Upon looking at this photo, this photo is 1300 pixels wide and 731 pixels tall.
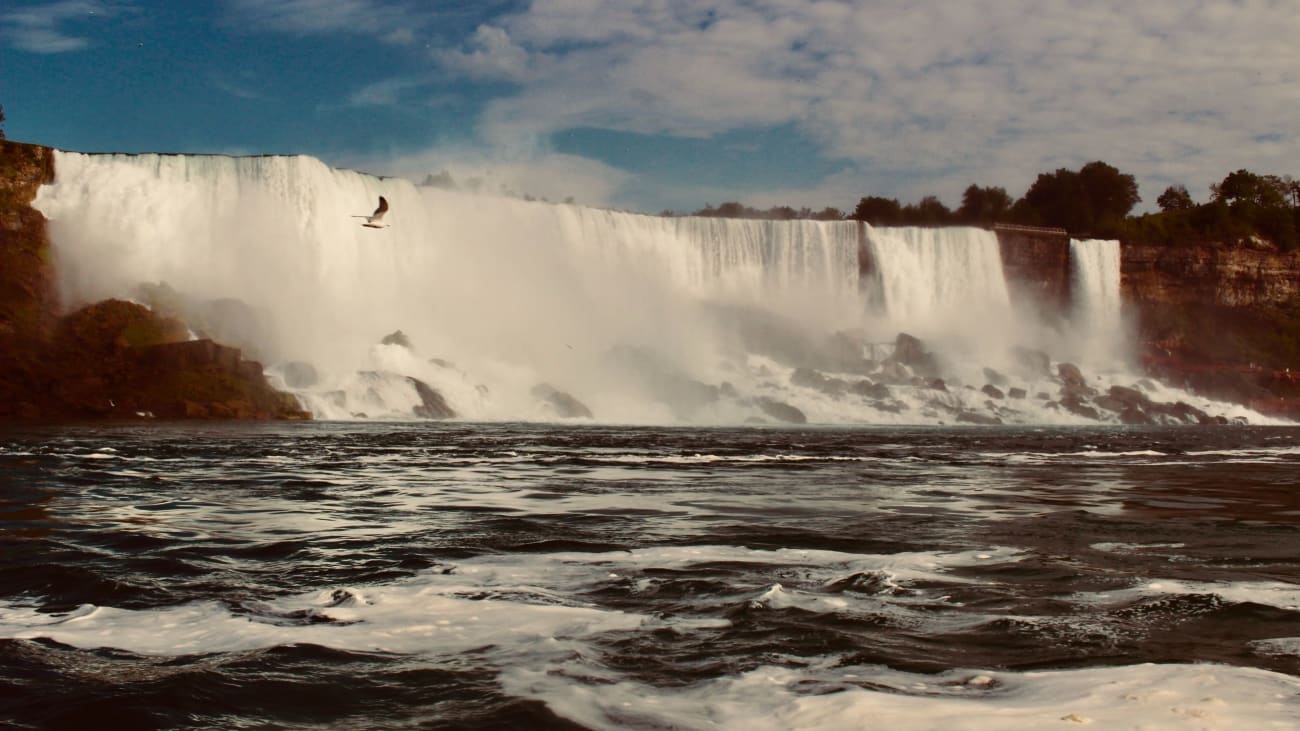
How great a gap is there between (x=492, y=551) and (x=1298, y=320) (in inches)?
3529

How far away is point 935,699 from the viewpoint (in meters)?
5.37

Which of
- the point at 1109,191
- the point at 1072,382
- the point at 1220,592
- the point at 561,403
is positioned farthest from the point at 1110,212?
the point at 1220,592

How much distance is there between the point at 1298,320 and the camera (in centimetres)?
8531

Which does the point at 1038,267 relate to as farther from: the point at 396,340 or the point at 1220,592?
the point at 1220,592

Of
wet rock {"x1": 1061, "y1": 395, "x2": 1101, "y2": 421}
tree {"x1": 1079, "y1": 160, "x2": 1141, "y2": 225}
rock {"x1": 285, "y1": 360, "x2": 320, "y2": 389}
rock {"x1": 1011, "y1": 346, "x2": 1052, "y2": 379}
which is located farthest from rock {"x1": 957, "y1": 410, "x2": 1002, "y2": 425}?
tree {"x1": 1079, "y1": 160, "x2": 1141, "y2": 225}

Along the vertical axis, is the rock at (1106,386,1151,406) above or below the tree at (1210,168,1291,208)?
below

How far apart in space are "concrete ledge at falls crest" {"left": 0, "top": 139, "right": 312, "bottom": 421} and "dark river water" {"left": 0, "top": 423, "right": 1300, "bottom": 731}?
1111 inches

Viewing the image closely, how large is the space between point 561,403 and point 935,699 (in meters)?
47.4

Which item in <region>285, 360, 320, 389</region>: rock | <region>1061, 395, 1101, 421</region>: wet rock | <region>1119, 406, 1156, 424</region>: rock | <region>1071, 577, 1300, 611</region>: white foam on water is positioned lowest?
<region>1119, 406, 1156, 424</region>: rock

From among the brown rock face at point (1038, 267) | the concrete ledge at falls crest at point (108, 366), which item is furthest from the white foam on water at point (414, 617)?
the brown rock face at point (1038, 267)

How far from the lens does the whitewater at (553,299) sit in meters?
51.2

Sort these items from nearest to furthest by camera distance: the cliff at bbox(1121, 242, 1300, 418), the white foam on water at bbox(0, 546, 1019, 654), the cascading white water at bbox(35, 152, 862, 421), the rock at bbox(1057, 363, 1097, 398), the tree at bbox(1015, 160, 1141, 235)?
1. the white foam on water at bbox(0, 546, 1019, 654)
2. the cascading white water at bbox(35, 152, 862, 421)
3. the rock at bbox(1057, 363, 1097, 398)
4. the cliff at bbox(1121, 242, 1300, 418)
5. the tree at bbox(1015, 160, 1141, 235)

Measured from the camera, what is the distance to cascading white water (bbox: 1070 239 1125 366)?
79375 mm

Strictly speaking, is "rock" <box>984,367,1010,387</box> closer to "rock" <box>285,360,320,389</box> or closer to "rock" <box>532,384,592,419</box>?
"rock" <box>532,384,592,419</box>
